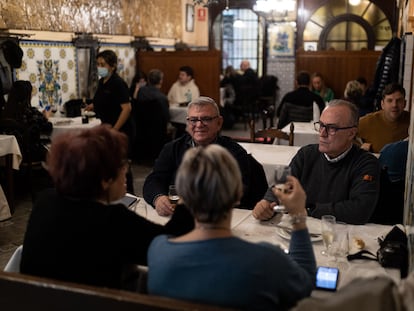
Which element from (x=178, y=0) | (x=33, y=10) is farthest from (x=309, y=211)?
(x=178, y=0)

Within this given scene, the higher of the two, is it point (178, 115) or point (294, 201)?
point (294, 201)

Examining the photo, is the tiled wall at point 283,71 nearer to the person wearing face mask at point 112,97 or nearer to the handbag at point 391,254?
the person wearing face mask at point 112,97

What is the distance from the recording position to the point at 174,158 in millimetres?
3172

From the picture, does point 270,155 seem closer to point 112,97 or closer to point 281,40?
point 112,97

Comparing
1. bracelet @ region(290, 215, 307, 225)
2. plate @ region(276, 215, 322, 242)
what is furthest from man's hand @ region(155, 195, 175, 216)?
bracelet @ region(290, 215, 307, 225)

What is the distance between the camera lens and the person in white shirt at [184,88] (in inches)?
348

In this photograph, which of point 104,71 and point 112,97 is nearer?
point 112,97

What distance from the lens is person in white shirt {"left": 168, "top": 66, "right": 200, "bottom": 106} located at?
8836mm

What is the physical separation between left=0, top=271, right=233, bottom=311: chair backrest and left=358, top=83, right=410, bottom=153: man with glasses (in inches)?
134

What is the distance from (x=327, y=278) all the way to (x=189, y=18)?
1063 cm

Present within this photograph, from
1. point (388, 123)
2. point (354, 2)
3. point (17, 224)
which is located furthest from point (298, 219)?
point (354, 2)

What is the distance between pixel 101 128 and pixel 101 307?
0.62 meters

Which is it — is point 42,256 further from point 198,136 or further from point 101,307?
point 198,136

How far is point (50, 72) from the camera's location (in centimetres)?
732
